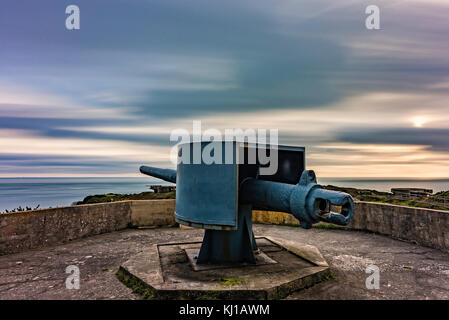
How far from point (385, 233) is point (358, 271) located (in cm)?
318

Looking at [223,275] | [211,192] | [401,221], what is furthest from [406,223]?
[211,192]

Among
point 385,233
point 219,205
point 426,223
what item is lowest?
point 385,233

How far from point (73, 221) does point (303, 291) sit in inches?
206

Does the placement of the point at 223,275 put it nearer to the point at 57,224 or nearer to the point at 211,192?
the point at 211,192

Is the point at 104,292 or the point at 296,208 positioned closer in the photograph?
the point at 296,208

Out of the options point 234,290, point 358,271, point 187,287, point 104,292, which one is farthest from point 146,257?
point 358,271

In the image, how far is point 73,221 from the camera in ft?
22.4

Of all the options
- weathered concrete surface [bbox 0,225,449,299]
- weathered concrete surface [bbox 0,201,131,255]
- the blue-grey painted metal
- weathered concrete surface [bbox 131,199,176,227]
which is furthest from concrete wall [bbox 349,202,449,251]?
weathered concrete surface [bbox 0,201,131,255]

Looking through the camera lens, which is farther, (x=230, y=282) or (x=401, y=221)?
(x=401, y=221)

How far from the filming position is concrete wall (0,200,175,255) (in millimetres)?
5761

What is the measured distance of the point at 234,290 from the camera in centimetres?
362

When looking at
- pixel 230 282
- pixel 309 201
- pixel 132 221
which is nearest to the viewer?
pixel 309 201

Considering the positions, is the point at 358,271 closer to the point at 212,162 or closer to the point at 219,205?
the point at 219,205

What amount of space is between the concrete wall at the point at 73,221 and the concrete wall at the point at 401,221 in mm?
2922
